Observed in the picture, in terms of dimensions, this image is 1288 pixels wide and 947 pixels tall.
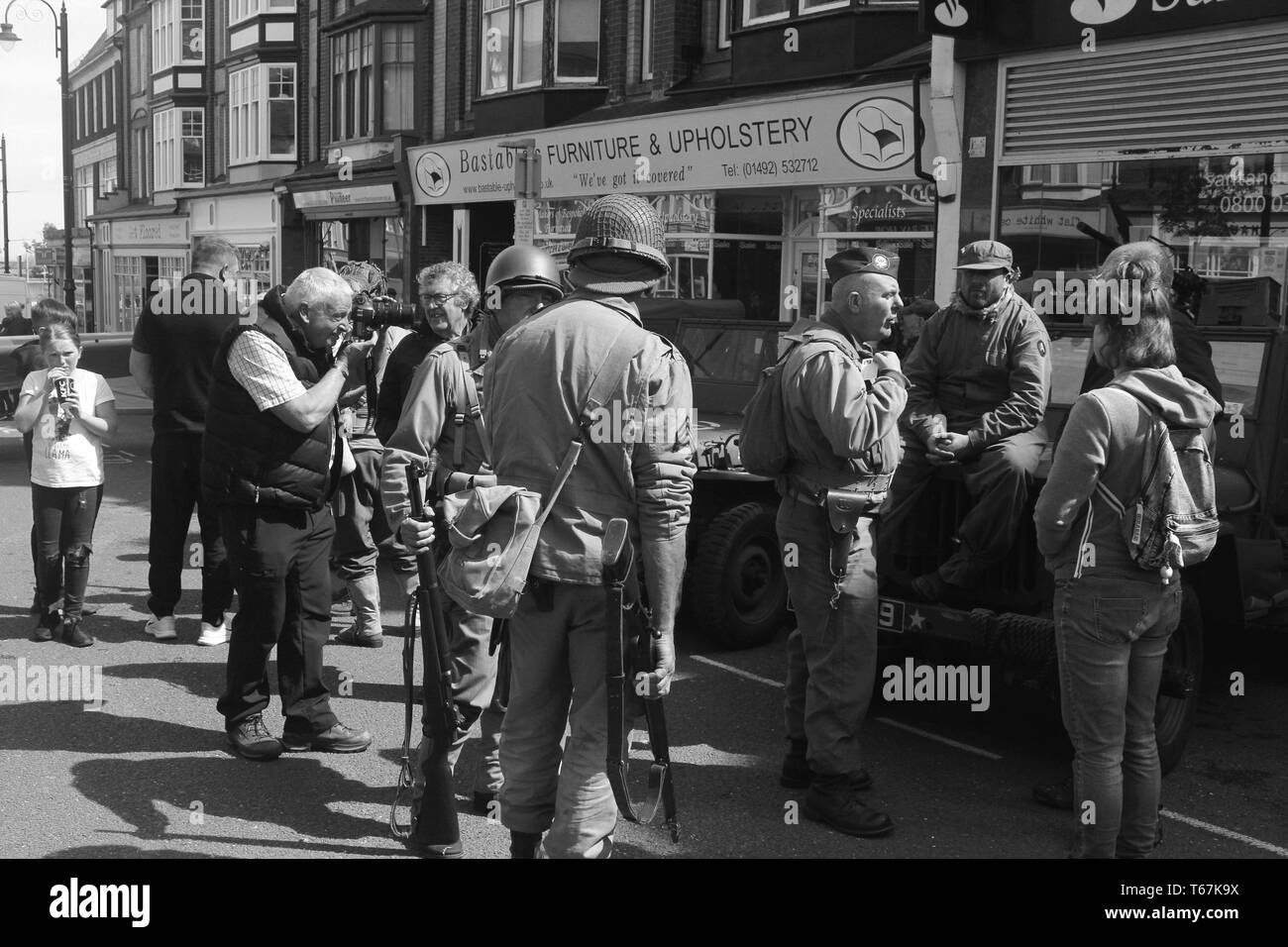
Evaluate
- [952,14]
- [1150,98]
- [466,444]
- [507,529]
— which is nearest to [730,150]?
[952,14]

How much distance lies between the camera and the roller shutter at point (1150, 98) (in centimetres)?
945

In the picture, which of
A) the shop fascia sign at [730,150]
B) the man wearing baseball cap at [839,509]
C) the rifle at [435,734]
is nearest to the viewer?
the rifle at [435,734]

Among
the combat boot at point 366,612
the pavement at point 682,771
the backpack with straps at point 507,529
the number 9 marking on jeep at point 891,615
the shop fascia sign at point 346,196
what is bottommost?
the pavement at point 682,771

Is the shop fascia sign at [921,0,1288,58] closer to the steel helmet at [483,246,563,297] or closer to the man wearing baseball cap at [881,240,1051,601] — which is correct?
the man wearing baseball cap at [881,240,1051,601]

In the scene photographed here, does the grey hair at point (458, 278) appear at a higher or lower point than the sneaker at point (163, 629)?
higher

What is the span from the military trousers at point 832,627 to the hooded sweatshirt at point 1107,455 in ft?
2.48

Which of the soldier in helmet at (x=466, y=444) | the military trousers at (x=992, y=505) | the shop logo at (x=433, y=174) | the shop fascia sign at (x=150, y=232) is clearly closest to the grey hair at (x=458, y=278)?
the soldier in helmet at (x=466, y=444)

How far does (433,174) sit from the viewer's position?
21578 millimetres

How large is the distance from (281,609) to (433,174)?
57.1 ft

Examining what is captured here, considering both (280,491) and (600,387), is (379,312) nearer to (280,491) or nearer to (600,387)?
(280,491)

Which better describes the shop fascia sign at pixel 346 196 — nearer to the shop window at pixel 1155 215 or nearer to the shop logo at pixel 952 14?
the shop logo at pixel 952 14

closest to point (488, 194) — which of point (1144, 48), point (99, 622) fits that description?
point (1144, 48)

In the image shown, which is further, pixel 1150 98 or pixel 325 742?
pixel 1150 98
